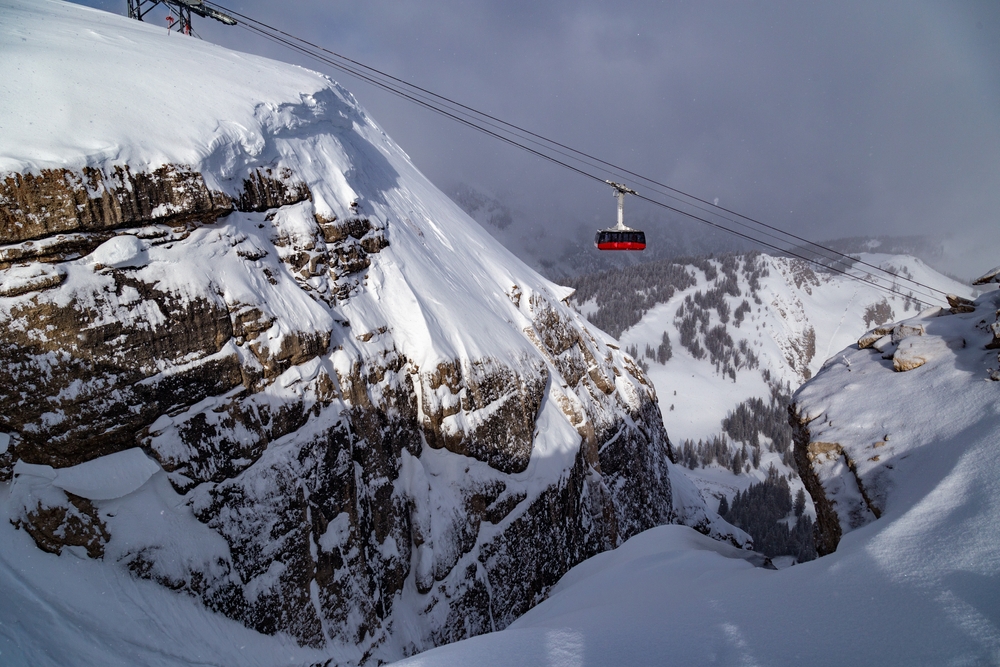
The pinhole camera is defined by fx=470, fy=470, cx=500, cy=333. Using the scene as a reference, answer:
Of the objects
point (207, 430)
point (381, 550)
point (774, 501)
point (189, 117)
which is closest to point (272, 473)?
point (207, 430)

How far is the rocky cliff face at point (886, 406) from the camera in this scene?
258 inches

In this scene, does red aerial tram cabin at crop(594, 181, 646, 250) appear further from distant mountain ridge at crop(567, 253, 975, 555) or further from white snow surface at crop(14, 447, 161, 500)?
distant mountain ridge at crop(567, 253, 975, 555)

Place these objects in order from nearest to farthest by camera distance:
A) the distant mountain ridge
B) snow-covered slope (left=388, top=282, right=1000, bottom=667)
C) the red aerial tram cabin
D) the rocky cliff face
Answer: snow-covered slope (left=388, top=282, right=1000, bottom=667) → the rocky cliff face → the red aerial tram cabin → the distant mountain ridge

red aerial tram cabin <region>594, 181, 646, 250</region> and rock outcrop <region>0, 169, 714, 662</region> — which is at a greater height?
red aerial tram cabin <region>594, 181, 646, 250</region>

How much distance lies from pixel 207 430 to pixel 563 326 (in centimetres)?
1210

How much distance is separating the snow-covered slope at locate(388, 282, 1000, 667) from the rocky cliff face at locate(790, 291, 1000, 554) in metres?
0.03

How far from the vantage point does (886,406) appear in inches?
301

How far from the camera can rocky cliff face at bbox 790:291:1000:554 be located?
6547 mm

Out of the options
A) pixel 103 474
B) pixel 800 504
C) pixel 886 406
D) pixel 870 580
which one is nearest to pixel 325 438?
pixel 103 474

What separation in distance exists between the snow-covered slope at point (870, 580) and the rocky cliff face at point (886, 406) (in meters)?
0.03

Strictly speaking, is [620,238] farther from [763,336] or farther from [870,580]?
[763,336]

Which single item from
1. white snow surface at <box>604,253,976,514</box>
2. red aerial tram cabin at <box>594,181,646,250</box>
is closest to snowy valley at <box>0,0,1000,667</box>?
red aerial tram cabin at <box>594,181,646,250</box>

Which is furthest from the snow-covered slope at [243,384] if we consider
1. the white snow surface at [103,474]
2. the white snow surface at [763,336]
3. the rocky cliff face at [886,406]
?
the white snow surface at [763,336]

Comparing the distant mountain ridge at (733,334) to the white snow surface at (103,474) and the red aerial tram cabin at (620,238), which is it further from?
the white snow surface at (103,474)
